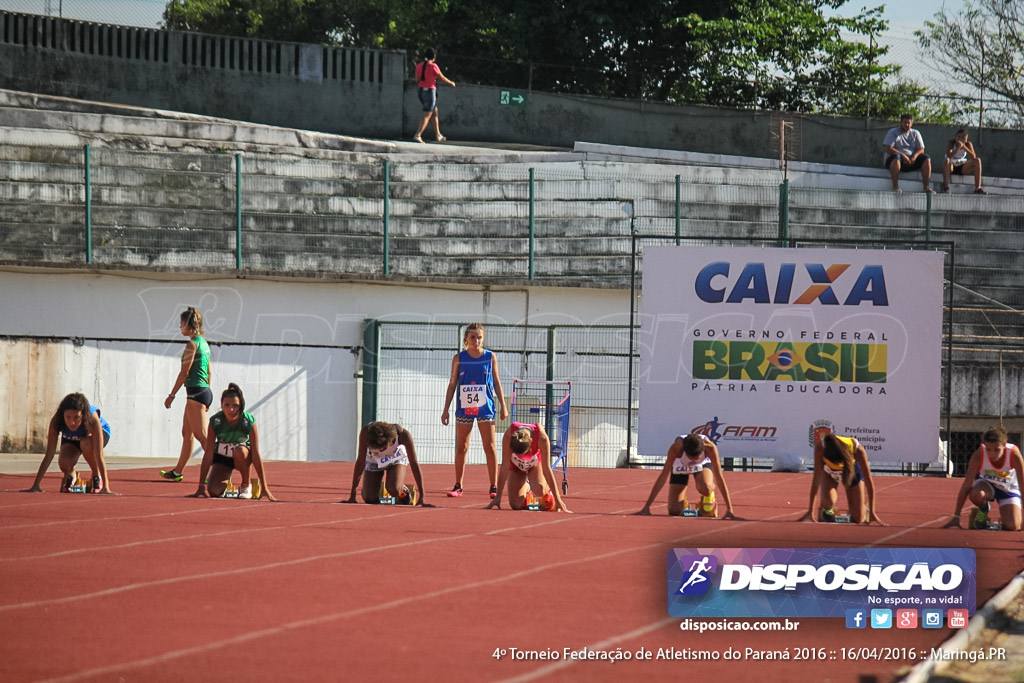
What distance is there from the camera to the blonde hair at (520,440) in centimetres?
1152

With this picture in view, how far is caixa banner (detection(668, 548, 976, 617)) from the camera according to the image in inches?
256

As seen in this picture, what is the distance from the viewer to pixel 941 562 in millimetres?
7109

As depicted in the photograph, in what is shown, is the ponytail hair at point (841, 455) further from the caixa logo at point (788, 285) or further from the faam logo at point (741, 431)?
the caixa logo at point (788, 285)

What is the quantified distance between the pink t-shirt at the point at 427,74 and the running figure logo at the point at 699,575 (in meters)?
23.1

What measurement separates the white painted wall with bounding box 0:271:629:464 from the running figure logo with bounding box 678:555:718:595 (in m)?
12.9

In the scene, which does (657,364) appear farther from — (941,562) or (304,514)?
(941,562)

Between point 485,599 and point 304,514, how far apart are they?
4176mm

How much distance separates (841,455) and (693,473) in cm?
140

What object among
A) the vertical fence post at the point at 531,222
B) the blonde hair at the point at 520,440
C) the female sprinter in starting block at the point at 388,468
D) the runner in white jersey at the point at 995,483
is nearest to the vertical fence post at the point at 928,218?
the vertical fence post at the point at 531,222

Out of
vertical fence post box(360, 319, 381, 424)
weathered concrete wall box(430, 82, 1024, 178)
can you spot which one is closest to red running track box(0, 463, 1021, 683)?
vertical fence post box(360, 319, 381, 424)

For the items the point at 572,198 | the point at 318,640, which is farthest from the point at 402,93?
the point at 318,640

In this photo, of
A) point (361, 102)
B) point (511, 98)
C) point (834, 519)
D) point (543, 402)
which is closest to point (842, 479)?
point (834, 519)

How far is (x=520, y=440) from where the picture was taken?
454 inches

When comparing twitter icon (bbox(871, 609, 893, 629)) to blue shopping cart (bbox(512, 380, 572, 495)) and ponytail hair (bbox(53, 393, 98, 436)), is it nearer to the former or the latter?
ponytail hair (bbox(53, 393, 98, 436))
